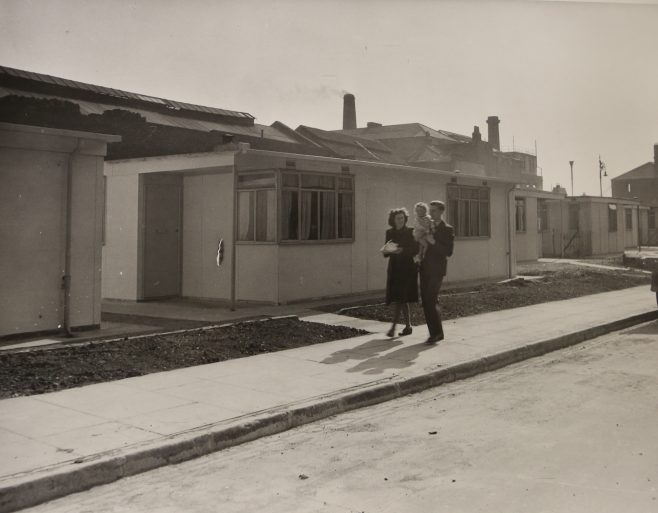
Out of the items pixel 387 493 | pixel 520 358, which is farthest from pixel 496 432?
pixel 520 358

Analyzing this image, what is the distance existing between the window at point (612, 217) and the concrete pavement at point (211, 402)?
27.4m

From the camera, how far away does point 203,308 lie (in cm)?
1284

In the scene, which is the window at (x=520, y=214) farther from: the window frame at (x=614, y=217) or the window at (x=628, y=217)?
the window at (x=628, y=217)

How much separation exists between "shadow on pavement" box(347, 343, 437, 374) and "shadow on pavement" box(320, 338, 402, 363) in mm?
214

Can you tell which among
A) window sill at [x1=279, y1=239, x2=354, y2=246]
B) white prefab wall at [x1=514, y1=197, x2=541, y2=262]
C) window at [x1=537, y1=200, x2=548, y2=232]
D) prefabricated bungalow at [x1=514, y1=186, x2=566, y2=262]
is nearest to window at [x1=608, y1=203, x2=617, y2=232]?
window at [x1=537, y1=200, x2=548, y2=232]

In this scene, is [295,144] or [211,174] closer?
[211,174]

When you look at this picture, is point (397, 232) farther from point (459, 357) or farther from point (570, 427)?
point (570, 427)

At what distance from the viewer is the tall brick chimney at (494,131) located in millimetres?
65562

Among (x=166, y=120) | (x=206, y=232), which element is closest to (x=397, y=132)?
(x=166, y=120)

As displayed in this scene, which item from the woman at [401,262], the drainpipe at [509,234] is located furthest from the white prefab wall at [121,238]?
the drainpipe at [509,234]

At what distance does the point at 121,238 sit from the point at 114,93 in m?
12.3

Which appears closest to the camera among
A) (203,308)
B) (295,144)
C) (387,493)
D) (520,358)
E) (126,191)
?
(387,493)

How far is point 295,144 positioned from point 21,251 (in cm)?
2417

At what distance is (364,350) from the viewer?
8578 millimetres
